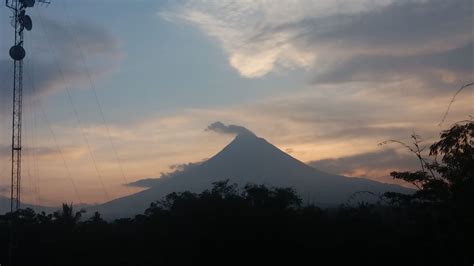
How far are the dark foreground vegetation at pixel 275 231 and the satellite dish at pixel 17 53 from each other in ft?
31.9

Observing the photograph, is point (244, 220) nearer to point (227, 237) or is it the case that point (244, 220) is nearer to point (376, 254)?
point (227, 237)

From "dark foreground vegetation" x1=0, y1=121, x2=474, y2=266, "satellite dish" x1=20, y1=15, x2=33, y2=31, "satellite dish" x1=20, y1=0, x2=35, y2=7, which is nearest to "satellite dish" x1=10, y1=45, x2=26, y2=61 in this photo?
"satellite dish" x1=20, y1=15, x2=33, y2=31

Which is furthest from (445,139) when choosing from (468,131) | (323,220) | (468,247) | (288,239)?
(323,220)

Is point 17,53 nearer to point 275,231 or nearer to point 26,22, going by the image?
point 26,22

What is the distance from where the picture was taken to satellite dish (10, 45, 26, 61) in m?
24.8

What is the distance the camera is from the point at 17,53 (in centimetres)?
2481

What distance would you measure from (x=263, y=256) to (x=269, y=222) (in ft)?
5.26

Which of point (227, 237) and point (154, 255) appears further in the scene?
point (154, 255)

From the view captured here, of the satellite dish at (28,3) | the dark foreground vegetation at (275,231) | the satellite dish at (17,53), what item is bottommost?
the dark foreground vegetation at (275,231)

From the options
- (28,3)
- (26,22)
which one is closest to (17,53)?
(26,22)

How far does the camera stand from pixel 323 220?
2650 cm

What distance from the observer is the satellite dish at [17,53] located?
24.8m

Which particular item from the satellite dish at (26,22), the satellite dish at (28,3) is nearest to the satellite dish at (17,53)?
the satellite dish at (26,22)

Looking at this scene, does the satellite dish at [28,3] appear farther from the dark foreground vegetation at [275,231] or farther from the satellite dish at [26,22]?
the dark foreground vegetation at [275,231]
